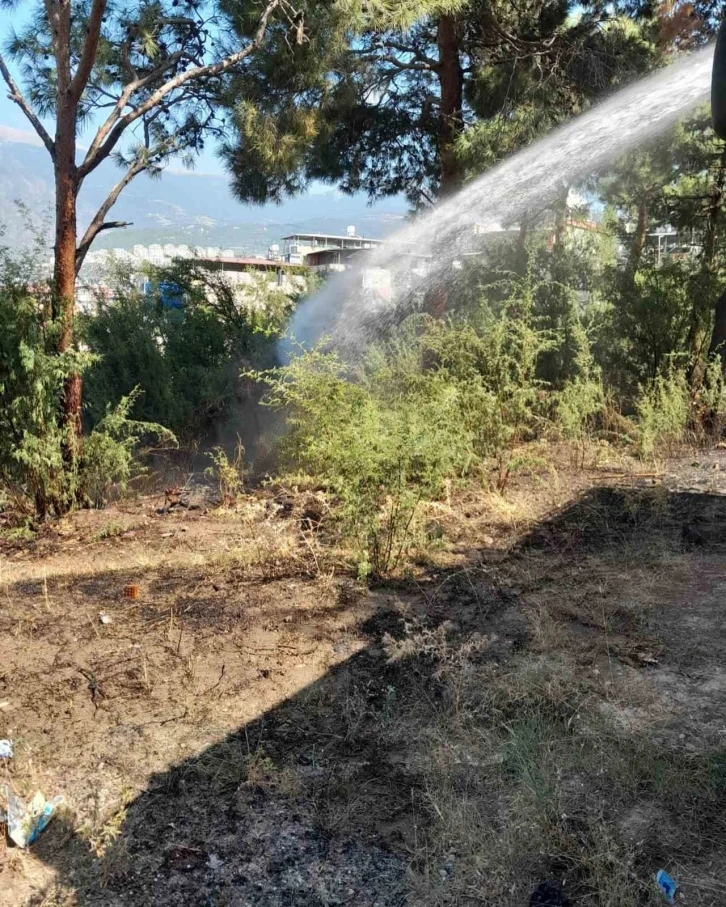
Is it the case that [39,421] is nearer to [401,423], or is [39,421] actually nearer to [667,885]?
[401,423]

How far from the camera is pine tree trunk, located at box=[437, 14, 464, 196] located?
316 inches

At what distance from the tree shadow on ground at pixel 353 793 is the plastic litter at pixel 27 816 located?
4cm

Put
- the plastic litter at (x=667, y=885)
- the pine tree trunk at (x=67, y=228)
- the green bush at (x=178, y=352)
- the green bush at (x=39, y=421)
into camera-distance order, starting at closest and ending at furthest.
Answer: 1. the plastic litter at (x=667, y=885)
2. the green bush at (x=39, y=421)
3. the pine tree trunk at (x=67, y=228)
4. the green bush at (x=178, y=352)

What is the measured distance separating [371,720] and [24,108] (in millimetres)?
4932

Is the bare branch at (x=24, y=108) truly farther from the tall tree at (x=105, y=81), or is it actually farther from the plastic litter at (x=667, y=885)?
the plastic litter at (x=667, y=885)

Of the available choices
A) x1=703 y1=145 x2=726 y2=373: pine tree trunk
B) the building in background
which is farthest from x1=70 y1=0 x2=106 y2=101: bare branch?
x1=703 y1=145 x2=726 y2=373: pine tree trunk

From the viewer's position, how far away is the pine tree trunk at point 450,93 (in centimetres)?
802

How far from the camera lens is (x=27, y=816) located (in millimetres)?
2197

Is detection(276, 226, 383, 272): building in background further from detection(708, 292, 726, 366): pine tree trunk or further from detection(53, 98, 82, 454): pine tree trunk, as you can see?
detection(53, 98, 82, 454): pine tree trunk

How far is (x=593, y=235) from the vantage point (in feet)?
27.1

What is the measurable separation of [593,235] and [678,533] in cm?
478

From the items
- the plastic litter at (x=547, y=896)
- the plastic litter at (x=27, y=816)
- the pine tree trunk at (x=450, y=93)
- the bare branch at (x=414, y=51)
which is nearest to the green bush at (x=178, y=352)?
the pine tree trunk at (x=450, y=93)

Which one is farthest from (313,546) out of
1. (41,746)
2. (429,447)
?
(41,746)

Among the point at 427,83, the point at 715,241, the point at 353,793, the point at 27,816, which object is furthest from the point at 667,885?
the point at 427,83
